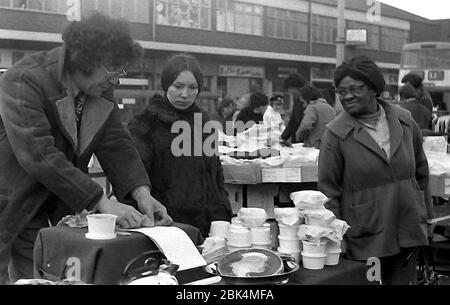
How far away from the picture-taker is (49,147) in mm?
1520

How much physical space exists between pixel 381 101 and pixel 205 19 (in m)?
14.9

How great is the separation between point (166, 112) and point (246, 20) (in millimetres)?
16224

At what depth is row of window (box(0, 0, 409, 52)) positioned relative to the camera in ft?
41.9

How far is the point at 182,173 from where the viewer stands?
7.66ft

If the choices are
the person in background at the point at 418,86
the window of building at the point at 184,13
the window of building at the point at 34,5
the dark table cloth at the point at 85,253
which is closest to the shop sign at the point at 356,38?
the person in background at the point at 418,86

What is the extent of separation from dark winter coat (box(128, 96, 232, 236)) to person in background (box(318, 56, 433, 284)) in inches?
19.7

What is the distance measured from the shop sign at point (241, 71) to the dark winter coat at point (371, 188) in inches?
661

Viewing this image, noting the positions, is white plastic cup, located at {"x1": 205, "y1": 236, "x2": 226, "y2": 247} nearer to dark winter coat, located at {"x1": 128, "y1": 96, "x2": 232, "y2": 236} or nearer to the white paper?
the white paper

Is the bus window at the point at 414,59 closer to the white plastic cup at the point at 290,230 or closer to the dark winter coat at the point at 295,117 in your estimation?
the dark winter coat at the point at 295,117

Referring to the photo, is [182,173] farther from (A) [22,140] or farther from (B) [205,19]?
(B) [205,19]

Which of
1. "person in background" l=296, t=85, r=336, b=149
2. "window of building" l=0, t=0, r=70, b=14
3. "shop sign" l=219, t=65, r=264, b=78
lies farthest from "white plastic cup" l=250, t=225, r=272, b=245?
"shop sign" l=219, t=65, r=264, b=78

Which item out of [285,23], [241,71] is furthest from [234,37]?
[285,23]

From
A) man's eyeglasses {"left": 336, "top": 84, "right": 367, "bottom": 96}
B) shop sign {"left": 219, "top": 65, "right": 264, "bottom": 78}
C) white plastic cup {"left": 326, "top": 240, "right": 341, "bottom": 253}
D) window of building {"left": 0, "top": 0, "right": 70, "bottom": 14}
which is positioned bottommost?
white plastic cup {"left": 326, "top": 240, "right": 341, "bottom": 253}
